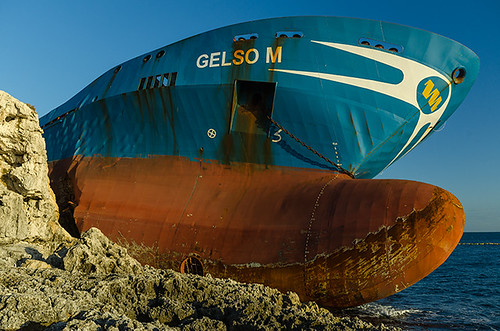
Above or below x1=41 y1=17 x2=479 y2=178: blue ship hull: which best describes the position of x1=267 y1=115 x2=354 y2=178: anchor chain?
below

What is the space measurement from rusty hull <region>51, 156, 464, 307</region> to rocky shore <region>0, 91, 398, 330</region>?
5.46ft

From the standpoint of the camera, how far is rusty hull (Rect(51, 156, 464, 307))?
6367 millimetres

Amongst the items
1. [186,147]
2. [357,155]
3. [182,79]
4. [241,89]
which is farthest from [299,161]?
[182,79]

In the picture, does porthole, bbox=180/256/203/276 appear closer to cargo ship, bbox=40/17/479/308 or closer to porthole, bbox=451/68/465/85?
cargo ship, bbox=40/17/479/308

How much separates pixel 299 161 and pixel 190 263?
3.41m

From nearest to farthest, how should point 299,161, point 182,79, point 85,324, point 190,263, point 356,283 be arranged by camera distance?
1. point 85,324
2. point 356,283
3. point 190,263
4. point 299,161
5. point 182,79

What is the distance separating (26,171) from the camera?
24.8 feet

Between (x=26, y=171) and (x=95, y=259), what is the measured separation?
12.5ft

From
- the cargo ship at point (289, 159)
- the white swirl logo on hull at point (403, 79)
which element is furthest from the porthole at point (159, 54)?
the white swirl logo on hull at point (403, 79)

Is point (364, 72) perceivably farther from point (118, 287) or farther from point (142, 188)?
point (118, 287)

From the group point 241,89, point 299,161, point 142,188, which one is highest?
point 241,89

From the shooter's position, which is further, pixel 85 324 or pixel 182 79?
pixel 182 79

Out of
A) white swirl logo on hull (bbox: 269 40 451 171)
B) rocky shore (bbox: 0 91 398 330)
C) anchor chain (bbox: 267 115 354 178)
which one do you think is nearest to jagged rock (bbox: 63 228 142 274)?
rocky shore (bbox: 0 91 398 330)

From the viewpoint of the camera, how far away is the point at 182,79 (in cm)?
916
